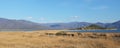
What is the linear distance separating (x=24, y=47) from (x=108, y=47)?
36.3 ft

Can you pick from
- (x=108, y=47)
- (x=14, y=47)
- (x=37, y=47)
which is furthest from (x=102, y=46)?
(x=14, y=47)

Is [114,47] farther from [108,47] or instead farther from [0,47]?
[0,47]

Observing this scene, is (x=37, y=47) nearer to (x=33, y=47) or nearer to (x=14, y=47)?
(x=33, y=47)

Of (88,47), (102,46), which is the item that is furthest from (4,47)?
(102,46)

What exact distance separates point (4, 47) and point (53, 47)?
6203 mm

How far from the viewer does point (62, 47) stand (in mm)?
31344

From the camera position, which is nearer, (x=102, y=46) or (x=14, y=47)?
(x=14, y=47)

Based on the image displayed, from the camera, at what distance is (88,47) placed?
3122 centimetres

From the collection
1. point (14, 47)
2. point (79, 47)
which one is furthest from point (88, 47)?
point (14, 47)

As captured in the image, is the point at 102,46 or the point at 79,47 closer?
the point at 79,47

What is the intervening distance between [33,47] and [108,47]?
9.91 m

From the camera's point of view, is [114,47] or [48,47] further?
[114,47]

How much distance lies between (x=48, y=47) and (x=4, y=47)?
557 cm

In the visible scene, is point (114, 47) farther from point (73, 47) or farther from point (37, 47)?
point (37, 47)
